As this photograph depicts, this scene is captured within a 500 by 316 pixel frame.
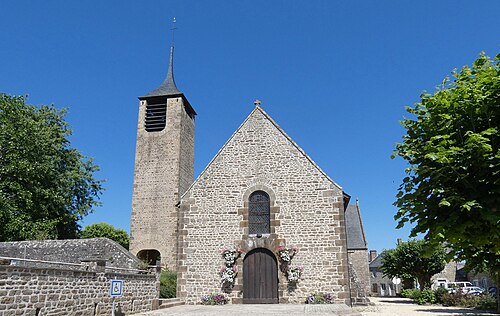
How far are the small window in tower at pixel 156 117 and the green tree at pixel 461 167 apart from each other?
2038cm

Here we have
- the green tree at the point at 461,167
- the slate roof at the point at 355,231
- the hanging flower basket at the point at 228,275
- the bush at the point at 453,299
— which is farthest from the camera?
the slate roof at the point at 355,231

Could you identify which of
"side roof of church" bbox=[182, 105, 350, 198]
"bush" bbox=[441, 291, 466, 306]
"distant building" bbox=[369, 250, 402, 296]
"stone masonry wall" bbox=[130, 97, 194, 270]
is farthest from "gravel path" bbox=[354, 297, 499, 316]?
"distant building" bbox=[369, 250, 402, 296]

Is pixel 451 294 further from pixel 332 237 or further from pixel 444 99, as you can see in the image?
pixel 444 99

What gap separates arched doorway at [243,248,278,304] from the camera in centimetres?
1525

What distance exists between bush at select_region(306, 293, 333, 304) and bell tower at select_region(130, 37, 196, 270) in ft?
34.0

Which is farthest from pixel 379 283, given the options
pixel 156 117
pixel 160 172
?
pixel 156 117

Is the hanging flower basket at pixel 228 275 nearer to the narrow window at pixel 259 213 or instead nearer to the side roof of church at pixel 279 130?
the narrow window at pixel 259 213

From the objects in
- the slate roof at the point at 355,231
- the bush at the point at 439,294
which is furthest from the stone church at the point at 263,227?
the slate roof at the point at 355,231

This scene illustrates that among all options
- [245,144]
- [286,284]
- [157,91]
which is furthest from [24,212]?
[286,284]

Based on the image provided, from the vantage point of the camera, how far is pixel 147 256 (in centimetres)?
2472

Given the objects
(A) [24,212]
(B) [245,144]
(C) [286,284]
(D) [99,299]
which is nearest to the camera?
(D) [99,299]

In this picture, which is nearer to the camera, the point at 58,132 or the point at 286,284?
the point at 286,284

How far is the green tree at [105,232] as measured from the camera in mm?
35812

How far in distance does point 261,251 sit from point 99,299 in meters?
6.63
